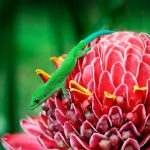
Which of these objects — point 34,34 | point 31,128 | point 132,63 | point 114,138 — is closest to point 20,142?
point 31,128

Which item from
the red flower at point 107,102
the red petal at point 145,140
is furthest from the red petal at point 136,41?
the red petal at point 145,140

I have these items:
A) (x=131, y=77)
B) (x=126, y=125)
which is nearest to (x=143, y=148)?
(x=126, y=125)

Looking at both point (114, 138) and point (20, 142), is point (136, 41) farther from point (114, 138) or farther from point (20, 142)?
point (20, 142)

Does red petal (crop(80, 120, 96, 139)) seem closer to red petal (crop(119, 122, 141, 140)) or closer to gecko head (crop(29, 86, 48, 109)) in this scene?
red petal (crop(119, 122, 141, 140))

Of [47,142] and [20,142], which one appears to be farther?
[20,142]

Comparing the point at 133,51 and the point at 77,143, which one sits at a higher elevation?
the point at 133,51

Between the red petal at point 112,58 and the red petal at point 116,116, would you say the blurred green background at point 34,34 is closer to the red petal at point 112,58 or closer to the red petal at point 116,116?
the red petal at point 112,58
